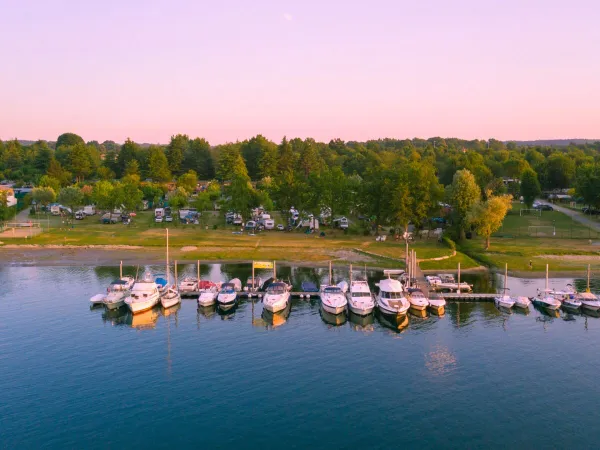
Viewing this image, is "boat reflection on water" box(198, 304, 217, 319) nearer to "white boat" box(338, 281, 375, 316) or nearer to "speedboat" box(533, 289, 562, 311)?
"white boat" box(338, 281, 375, 316)

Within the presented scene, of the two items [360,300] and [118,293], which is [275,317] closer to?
[360,300]

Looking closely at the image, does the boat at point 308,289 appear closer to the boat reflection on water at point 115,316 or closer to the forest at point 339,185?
the boat reflection on water at point 115,316

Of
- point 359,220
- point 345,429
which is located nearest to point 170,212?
point 359,220

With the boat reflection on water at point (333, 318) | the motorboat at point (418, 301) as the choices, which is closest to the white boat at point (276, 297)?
the boat reflection on water at point (333, 318)

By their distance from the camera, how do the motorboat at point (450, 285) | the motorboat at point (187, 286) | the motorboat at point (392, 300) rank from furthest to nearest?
the motorboat at point (450, 285), the motorboat at point (187, 286), the motorboat at point (392, 300)

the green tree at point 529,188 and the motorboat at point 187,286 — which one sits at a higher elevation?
the green tree at point 529,188

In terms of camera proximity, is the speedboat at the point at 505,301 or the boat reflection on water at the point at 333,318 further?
the speedboat at the point at 505,301

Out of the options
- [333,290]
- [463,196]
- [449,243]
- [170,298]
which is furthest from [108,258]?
[463,196]

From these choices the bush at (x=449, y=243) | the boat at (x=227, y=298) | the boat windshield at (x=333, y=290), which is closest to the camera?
the boat at (x=227, y=298)
